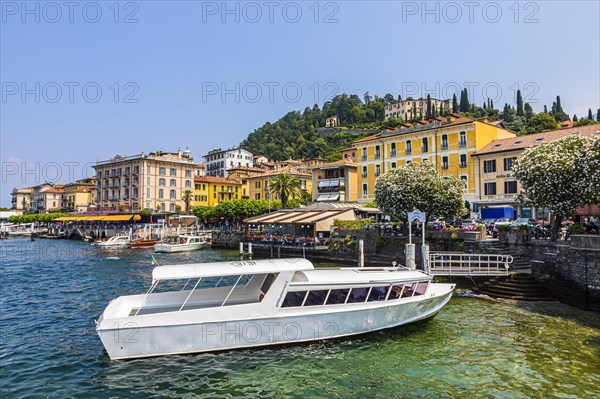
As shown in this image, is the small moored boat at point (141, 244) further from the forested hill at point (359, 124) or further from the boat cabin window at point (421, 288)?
the forested hill at point (359, 124)

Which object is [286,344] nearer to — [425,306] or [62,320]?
[425,306]

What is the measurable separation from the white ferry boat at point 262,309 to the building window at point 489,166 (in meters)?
33.3

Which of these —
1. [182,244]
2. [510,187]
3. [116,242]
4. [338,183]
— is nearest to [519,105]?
[338,183]

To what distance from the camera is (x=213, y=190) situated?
10019 centimetres

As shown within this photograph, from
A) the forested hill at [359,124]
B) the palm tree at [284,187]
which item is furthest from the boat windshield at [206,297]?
the forested hill at [359,124]

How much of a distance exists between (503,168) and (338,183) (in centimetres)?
2557

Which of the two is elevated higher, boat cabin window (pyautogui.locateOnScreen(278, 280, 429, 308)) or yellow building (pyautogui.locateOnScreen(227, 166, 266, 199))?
yellow building (pyautogui.locateOnScreen(227, 166, 266, 199))

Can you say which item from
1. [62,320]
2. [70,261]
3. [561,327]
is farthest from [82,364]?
[70,261]

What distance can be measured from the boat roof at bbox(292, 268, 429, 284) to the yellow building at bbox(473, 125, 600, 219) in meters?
30.5

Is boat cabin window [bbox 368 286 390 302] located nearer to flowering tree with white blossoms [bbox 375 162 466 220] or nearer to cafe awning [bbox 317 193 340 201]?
flowering tree with white blossoms [bbox 375 162 466 220]

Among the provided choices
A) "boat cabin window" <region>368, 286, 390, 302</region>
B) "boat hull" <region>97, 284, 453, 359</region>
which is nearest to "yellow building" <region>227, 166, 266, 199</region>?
"boat cabin window" <region>368, 286, 390, 302</region>

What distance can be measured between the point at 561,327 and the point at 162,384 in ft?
53.8

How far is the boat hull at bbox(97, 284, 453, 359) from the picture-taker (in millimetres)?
13398

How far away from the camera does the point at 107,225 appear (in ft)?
279
